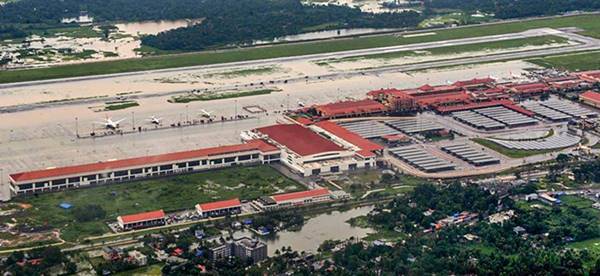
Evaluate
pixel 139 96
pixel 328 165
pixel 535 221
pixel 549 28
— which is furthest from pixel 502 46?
pixel 535 221

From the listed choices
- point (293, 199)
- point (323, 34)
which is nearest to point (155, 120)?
point (293, 199)

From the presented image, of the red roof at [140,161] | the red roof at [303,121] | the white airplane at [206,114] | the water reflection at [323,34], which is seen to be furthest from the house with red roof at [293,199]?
the water reflection at [323,34]

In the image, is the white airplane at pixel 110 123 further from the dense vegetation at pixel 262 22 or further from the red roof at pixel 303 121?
the dense vegetation at pixel 262 22

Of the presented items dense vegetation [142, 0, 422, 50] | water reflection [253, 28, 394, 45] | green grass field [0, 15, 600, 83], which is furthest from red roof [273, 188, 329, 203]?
water reflection [253, 28, 394, 45]

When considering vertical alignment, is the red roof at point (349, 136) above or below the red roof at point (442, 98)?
above

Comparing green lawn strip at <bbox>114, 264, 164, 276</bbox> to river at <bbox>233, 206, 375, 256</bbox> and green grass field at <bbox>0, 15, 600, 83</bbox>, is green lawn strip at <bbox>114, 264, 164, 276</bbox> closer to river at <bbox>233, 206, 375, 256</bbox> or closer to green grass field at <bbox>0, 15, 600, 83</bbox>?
river at <bbox>233, 206, 375, 256</bbox>

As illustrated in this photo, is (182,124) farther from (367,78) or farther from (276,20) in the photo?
(276,20)

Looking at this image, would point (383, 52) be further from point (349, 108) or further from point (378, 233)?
point (378, 233)
